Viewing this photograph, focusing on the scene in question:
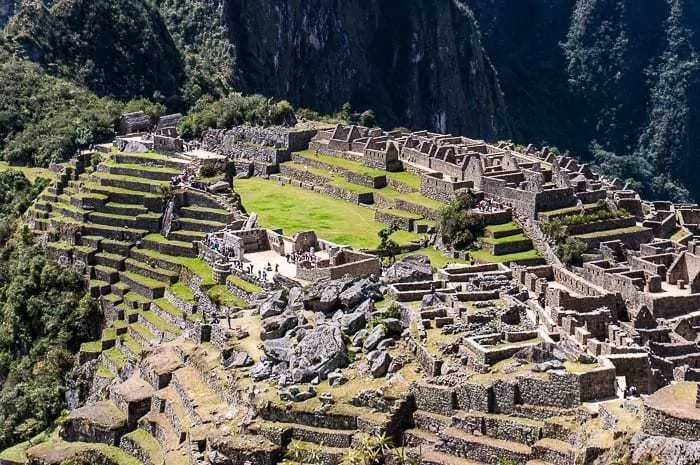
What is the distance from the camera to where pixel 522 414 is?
27.6 meters

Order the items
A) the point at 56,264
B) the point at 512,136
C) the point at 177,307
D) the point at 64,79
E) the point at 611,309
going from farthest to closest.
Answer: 1. the point at 512,136
2. the point at 64,79
3. the point at 56,264
4. the point at 177,307
5. the point at 611,309

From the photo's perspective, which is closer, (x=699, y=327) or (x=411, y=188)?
(x=699, y=327)

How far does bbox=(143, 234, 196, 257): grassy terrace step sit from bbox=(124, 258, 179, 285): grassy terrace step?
3.20 feet

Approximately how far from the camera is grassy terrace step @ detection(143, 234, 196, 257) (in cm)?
5431

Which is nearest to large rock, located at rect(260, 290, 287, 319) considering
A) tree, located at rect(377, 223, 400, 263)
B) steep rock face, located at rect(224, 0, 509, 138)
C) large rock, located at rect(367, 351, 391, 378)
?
→ large rock, located at rect(367, 351, 391, 378)

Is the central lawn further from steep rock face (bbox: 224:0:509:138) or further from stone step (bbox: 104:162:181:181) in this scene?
steep rock face (bbox: 224:0:509:138)

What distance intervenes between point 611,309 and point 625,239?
14.5 m

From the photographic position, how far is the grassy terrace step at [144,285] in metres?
52.3

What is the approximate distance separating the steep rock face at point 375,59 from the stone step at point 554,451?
12457 centimetres

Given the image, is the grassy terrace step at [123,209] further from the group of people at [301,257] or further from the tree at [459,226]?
the tree at [459,226]

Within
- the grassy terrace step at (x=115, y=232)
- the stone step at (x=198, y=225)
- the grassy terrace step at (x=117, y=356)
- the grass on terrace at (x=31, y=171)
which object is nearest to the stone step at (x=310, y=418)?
the grassy terrace step at (x=117, y=356)

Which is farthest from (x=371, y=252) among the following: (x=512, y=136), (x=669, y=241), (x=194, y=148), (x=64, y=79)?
(x=512, y=136)

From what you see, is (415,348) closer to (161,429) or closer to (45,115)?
(161,429)

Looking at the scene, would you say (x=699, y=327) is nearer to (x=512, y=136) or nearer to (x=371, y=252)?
(x=371, y=252)
